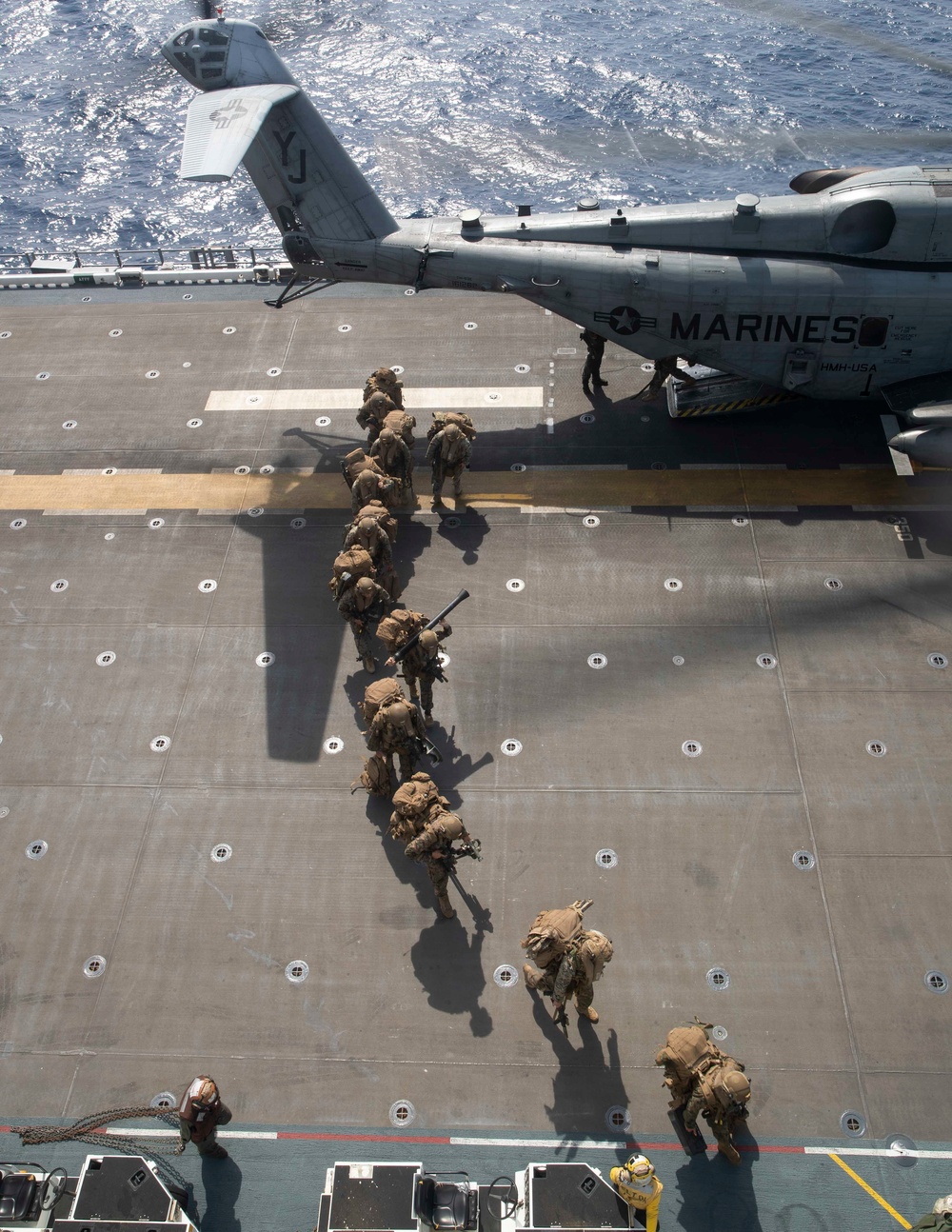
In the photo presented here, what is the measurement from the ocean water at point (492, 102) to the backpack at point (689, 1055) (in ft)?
130

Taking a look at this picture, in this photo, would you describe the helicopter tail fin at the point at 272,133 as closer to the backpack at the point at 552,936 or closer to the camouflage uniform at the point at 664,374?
the camouflage uniform at the point at 664,374

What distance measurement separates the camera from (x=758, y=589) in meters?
21.6

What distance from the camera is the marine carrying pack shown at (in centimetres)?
1357

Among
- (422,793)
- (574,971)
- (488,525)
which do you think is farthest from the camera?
(488,525)

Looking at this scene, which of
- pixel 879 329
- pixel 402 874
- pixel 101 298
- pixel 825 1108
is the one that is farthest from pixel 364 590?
pixel 101 298

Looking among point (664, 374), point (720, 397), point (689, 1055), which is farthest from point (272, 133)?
point (689, 1055)

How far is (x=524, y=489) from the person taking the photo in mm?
24234

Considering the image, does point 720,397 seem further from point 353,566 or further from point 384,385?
point 353,566

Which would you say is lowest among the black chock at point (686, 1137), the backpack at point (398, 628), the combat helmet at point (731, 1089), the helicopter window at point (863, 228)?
the black chock at point (686, 1137)

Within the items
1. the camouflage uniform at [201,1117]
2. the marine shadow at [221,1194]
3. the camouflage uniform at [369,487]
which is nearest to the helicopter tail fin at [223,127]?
the camouflage uniform at [369,487]

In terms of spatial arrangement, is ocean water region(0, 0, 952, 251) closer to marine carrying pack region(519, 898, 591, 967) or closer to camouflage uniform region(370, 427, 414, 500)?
camouflage uniform region(370, 427, 414, 500)

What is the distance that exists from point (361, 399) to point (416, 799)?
14.6m

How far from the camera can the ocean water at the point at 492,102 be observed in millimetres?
46781

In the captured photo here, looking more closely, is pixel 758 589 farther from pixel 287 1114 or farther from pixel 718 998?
pixel 287 1114
